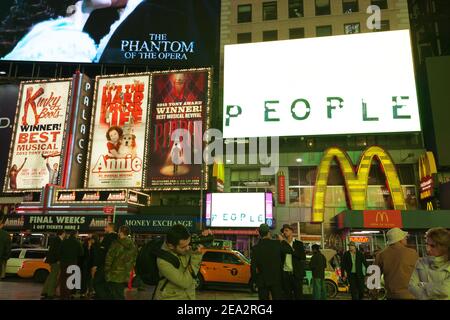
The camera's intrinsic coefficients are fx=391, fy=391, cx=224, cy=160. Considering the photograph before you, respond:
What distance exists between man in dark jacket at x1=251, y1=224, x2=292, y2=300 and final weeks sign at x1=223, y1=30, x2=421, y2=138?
2153cm

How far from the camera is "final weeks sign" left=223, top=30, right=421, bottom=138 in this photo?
27.7 m

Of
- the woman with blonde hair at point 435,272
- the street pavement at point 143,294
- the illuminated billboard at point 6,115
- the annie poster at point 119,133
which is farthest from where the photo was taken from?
the illuminated billboard at point 6,115

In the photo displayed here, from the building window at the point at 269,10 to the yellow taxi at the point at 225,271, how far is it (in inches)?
942

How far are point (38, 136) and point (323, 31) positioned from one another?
2492cm

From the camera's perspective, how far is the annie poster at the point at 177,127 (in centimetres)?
2927

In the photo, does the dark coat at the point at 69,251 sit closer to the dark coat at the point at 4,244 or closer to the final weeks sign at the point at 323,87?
the dark coat at the point at 4,244

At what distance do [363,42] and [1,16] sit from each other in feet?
111

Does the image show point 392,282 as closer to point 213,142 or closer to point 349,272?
point 349,272

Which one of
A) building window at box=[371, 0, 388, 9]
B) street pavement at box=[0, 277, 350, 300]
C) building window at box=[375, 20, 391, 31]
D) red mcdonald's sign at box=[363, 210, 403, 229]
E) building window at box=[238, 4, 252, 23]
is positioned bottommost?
street pavement at box=[0, 277, 350, 300]

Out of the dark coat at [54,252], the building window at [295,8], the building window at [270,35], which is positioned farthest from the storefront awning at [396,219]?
the building window at [295,8]

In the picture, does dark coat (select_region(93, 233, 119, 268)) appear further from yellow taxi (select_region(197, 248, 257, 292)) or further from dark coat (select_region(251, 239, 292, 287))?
yellow taxi (select_region(197, 248, 257, 292))

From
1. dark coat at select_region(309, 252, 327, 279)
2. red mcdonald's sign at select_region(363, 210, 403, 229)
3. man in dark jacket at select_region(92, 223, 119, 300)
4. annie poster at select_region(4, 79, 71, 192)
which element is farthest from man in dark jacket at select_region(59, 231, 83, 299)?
annie poster at select_region(4, 79, 71, 192)

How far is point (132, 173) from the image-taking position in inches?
1180

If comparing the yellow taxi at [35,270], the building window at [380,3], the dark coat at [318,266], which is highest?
the building window at [380,3]
